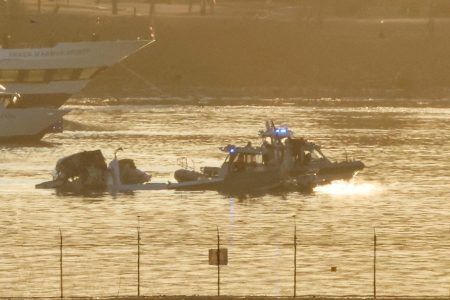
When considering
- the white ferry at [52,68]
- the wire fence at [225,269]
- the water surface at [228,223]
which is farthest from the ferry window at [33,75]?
the wire fence at [225,269]

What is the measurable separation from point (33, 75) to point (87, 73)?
4435 millimetres

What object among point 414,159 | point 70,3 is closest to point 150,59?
point 70,3

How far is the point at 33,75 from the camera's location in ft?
363

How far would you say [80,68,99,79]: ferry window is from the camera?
113625 millimetres

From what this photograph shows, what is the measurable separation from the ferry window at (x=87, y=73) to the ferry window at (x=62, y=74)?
1.10 meters

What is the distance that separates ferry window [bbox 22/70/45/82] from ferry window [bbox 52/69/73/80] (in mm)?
1024

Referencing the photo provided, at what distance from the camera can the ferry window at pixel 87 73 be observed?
11362cm

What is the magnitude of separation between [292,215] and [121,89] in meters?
70.7

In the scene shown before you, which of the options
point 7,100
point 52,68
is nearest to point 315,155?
point 7,100

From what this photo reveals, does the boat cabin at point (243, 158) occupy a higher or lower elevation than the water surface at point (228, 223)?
higher

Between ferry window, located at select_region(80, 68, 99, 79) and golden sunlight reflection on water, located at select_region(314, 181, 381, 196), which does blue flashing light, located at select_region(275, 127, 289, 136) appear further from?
ferry window, located at select_region(80, 68, 99, 79)

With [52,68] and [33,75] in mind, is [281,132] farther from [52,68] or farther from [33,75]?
[52,68]

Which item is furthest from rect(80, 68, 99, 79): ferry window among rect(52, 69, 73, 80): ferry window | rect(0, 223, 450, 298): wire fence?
rect(0, 223, 450, 298): wire fence

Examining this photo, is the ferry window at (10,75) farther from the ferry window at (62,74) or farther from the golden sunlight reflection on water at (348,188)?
the golden sunlight reflection on water at (348,188)
